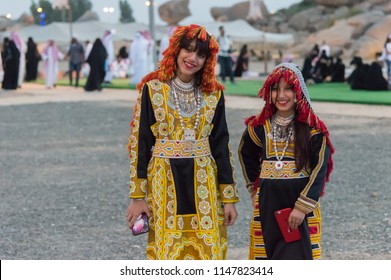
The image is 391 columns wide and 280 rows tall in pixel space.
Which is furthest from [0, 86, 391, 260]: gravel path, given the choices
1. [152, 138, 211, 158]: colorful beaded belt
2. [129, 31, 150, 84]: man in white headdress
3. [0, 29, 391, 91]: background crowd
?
[129, 31, 150, 84]: man in white headdress

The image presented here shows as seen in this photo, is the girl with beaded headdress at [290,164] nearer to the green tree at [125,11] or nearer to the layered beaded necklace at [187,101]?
the layered beaded necklace at [187,101]

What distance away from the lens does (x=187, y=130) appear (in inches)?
154

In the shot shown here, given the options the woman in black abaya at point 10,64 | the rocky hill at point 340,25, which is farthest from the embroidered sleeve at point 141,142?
the rocky hill at point 340,25

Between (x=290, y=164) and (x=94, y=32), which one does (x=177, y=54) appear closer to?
(x=290, y=164)

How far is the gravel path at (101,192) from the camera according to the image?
229 inches

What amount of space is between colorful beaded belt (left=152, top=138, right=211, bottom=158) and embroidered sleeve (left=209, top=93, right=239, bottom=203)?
50mm

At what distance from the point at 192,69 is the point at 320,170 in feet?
2.28

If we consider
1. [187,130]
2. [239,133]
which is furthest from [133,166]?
[239,133]

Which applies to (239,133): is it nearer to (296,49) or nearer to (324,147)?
(324,147)

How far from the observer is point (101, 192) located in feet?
26.0

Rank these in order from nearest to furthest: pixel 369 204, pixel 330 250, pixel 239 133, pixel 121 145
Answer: pixel 330 250
pixel 369 204
pixel 121 145
pixel 239 133

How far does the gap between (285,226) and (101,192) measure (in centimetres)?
426

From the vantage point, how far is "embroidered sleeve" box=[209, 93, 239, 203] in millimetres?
3941

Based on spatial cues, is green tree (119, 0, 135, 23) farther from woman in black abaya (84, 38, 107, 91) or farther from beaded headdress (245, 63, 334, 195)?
beaded headdress (245, 63, 334, 195)
